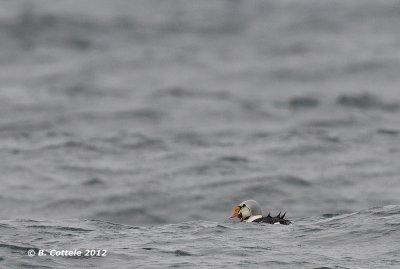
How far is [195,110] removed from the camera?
129 ft

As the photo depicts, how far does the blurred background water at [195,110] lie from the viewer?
28984 millimetres

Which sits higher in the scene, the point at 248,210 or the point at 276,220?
the point at 248,210

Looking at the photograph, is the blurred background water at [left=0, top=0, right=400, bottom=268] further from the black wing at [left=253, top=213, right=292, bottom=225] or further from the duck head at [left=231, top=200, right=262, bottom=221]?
the duck head at [left=231, top=200, right=262, bottom=221]

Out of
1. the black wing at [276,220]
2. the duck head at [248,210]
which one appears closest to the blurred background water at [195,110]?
the black wing at [276,220]

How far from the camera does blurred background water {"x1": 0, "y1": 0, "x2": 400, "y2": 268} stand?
28984 millimetres

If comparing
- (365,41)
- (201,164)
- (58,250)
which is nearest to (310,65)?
(365,41)

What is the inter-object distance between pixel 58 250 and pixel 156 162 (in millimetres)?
18041

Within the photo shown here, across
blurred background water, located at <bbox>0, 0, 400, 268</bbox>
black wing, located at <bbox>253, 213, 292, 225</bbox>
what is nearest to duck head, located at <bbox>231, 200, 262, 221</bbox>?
black wing, located at <bbox>253, 213, 292, 225</bbox>

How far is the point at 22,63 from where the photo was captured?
155ft

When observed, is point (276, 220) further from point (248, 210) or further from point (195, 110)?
point (195, 110)

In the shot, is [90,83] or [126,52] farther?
[126,52]

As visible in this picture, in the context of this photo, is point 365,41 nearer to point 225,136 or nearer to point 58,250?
point 225,136

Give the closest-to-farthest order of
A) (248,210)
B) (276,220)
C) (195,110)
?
(276,220)
(248,210)
(195,110)

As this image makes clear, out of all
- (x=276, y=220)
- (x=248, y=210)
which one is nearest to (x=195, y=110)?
(x=248, y=210)
